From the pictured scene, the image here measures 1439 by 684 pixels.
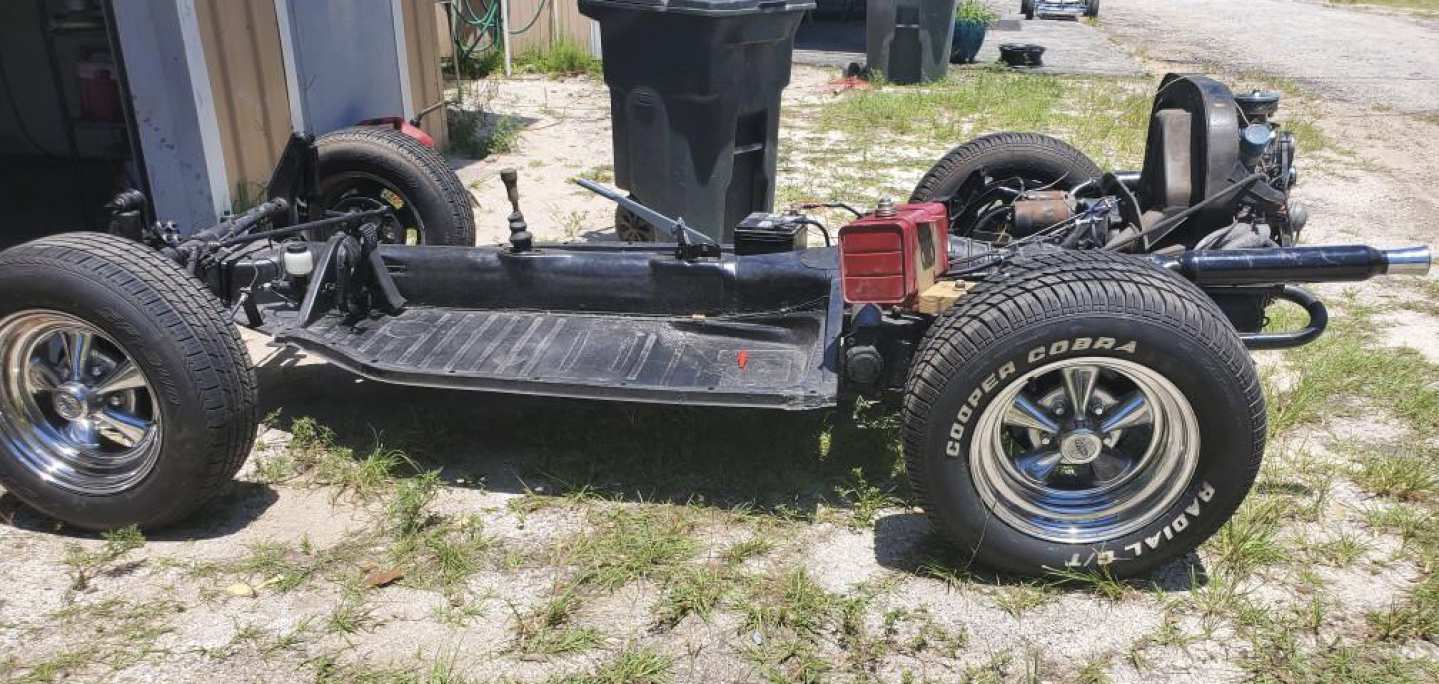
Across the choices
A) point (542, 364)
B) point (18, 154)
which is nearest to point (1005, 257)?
point (542, 364)

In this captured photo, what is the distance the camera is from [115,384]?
3287mm

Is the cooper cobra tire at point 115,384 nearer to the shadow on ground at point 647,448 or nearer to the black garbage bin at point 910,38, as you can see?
the shadow on ground at point 647,448

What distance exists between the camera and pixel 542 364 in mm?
3557

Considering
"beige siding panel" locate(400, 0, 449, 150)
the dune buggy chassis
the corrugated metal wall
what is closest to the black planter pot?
"beige siding panel" locate(400, 0, 449, 150)

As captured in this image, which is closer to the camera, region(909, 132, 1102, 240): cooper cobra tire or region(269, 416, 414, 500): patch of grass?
region(269, 416, 414, 500): patch of grass

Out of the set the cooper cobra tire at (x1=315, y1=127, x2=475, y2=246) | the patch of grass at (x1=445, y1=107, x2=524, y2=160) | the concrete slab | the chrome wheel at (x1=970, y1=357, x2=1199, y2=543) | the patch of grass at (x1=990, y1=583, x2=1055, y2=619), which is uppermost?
the cooper cobra tire at (x1=315, y1=127, x2=475, y2=246)

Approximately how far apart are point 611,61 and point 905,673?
360 centimetres

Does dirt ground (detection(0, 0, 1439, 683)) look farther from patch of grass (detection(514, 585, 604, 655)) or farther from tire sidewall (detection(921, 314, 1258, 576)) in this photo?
tire sidewall (detection(921, 314, 1258, 576))

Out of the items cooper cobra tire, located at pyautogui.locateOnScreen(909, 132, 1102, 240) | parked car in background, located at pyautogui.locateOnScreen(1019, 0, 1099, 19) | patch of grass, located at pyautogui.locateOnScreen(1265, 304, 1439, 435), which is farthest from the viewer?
parked car in background, located at pyautogui.locateOnScreen(1019, 0, 1099, 19)

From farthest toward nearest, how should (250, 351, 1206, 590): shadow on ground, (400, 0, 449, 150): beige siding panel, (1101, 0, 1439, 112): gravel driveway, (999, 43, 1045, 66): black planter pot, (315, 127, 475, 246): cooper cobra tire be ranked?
(999, 43, 1045, 66): black planter pot → (1101, 0, 1439, 112): gravel driveway → (400, 0, 449, 150): beige siding panel → (315, 127, 475, 246): cooper cobra tire → (250, 351, 1206, 590): shadow on ground

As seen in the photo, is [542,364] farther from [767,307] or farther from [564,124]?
[564,124]

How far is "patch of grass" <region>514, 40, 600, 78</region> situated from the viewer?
12484mm

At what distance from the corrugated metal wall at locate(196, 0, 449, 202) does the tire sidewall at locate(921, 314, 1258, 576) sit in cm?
459

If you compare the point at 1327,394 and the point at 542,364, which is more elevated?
the point at 542,364
